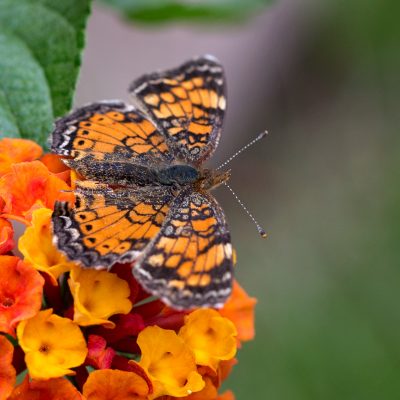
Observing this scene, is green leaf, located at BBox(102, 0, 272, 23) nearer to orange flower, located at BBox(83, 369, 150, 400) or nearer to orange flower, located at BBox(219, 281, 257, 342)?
orange flower, located at BBox(219, 281, 257, 342)

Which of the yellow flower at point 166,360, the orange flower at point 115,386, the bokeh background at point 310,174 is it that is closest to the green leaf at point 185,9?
the yellow flower at point 166,360

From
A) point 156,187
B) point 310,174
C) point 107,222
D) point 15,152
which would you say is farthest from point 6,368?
point 310,174

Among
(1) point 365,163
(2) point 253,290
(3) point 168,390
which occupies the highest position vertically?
(3) point 168,390

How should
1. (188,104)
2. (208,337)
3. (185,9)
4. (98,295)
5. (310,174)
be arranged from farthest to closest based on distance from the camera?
1. (310,174)
2. (185,9)
3. (188,104)
4. (208,337)
5. (98,295)

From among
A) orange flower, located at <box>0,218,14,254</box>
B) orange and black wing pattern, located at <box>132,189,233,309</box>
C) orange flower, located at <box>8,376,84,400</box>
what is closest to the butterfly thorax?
orange and black wing pattern, located at <box>132,189,233,309</box>

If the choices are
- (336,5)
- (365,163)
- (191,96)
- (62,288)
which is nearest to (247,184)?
(365,163)

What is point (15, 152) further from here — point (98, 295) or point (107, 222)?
point (98, 295)

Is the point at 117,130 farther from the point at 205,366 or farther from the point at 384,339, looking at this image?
the point at 384,339
